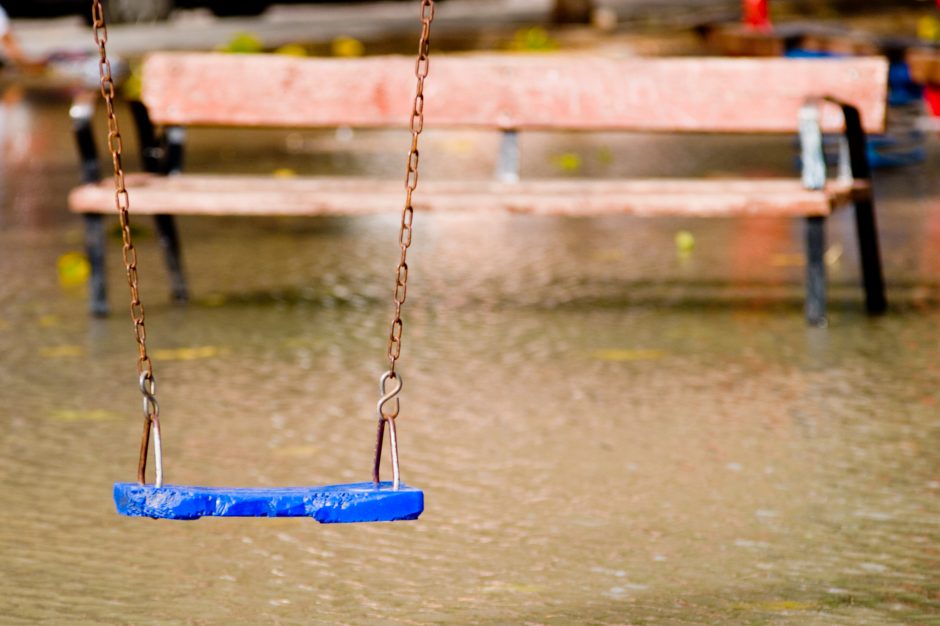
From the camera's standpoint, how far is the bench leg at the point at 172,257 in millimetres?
6410

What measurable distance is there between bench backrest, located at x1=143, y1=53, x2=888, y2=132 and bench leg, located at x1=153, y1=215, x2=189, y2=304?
0.48 meters

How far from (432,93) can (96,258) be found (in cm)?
146

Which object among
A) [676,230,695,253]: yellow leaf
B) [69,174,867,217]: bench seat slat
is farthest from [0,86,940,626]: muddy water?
A: [69,174,867,217]: bench seat slat

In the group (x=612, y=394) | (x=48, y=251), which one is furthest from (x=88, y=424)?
(x=48, y=251)

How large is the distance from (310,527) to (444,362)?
65.7 inches

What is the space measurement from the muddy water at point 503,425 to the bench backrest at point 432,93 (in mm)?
617

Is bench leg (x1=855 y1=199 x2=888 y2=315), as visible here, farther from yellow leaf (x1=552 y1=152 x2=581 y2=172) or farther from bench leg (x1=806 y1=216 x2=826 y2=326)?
yellow leaf (x1=552 y1=152 x2=581 y2=172)

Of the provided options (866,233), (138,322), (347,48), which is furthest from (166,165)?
(347,48)

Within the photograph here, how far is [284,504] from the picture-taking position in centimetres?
305

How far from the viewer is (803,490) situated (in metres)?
4.06

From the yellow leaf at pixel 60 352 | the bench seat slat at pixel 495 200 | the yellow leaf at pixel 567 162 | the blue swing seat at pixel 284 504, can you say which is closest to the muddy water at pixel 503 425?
the yellow leaf at pixel 60 352

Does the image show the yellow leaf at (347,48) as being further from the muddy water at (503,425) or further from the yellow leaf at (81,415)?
the yellow leaf at (81,415)

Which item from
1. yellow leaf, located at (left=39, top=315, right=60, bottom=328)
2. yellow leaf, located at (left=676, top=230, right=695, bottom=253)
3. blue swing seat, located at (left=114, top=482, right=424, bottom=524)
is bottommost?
yellow leaf, located at (left=39, top=315, right=60, bottom=328)

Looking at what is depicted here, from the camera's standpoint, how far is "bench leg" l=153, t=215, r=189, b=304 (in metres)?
6.41
